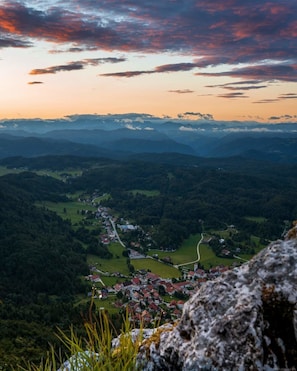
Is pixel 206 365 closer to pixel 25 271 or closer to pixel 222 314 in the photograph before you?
pixel 222 314

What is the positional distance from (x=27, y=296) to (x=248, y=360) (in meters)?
98.6

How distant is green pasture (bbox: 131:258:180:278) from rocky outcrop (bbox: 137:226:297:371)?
108m

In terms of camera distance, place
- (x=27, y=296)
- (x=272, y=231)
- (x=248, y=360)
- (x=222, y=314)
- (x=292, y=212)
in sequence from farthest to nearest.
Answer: (x=292, y=212) → (x=272, y=231) → (x=27, y=296) → (x=222, y=314) → (x=248, y=360)

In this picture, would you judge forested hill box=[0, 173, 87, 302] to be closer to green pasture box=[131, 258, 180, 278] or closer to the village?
the village

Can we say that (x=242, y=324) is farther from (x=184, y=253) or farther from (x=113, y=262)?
(x=184, y=253)

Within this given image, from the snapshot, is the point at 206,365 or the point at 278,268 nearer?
the point at 206,365

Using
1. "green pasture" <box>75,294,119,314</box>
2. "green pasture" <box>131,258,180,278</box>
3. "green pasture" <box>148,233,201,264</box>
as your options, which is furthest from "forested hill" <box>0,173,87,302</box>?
"green pasture" <box>148,233,201,264</box>

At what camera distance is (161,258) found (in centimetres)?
13300

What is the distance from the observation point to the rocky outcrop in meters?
3.92

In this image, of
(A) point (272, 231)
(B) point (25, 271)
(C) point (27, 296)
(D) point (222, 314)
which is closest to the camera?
(D) point (222, 314)

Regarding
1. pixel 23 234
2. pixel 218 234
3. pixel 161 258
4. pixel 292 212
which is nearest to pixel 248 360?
pixel 161 258

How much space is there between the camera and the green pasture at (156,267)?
113 m

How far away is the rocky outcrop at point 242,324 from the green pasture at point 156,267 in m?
108

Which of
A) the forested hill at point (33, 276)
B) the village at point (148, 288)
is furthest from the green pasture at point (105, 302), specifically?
the forested hill at point (33, 276)
